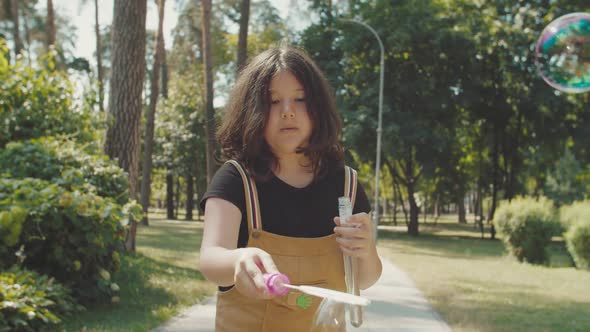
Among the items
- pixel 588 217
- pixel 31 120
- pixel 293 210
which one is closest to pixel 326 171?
pixel 293 210

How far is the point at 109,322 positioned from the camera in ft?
18.9

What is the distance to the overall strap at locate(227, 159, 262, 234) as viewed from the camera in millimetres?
1827

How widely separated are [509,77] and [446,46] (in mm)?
3031

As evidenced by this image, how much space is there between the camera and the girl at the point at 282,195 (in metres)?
1.75

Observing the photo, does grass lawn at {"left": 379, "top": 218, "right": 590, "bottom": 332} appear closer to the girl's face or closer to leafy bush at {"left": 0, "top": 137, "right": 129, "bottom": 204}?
leafy bush at {"left": 0, "top": 137, "right": 129, "bottom": 204}

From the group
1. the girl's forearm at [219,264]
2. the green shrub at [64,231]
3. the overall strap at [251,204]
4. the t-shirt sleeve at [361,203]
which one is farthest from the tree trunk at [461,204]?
the girl's forearm at [219,264]

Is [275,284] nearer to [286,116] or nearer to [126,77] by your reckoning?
[286,116]

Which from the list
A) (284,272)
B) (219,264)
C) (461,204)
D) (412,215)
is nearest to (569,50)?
(284,272)

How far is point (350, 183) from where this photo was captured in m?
2.06

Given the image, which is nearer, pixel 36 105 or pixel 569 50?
pixel 569 50

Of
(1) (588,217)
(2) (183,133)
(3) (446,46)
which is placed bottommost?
(1) (588,217)

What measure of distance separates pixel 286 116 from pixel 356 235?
1.62 ft

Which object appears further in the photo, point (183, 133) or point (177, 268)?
point (183, 133)

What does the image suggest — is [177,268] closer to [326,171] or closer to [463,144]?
[326,171]
